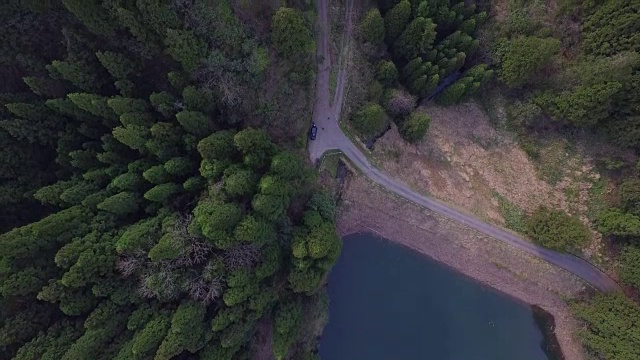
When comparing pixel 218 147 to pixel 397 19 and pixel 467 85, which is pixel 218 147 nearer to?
pixel 397 19

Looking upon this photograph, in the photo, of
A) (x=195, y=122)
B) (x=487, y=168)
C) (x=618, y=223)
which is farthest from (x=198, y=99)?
(x=618, y=223)

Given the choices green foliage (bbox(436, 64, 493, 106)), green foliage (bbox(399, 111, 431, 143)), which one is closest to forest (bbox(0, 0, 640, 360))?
green foliage (bbox(399, 111, 431, 143))

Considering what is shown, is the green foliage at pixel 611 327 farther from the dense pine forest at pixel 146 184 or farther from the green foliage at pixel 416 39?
the green foliage at pixel 416 39

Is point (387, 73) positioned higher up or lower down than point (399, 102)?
higher up

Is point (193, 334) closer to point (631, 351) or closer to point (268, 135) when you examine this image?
point (268, 135)

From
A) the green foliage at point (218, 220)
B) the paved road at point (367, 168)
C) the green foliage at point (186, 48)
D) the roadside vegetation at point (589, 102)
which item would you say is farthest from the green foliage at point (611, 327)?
the green foliage at point (186, 48)
